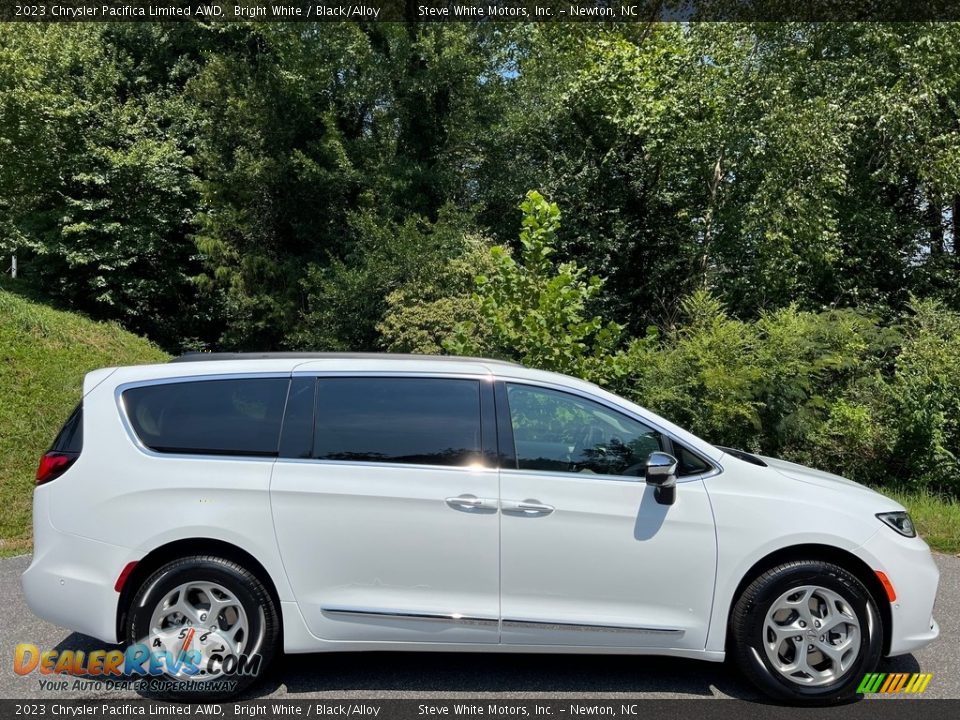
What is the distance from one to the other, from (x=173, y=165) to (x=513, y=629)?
1872cm

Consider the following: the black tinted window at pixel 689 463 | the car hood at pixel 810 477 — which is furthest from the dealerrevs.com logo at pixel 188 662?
the car hood at pixel 810 477

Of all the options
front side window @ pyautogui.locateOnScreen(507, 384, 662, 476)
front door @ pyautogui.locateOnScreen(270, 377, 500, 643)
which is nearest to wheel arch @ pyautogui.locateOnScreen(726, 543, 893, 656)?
front side window @ pyautogui.locateOnScreen(507, 384, 662, 476)

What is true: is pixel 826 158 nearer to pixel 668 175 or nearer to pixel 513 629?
pixel 668 175

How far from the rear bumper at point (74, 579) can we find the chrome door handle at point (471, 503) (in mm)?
1709

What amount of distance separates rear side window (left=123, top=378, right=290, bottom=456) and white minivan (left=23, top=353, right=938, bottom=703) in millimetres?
73

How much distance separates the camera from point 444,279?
15281mm

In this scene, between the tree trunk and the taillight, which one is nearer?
the taillight

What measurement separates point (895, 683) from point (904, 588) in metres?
0.60

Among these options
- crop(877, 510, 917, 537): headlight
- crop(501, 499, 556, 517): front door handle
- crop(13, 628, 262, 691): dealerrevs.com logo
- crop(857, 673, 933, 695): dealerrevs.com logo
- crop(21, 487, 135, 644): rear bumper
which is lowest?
crop(857, 673, 933, 695): dealerrevs.com logo

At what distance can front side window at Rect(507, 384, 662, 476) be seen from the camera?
4.38m

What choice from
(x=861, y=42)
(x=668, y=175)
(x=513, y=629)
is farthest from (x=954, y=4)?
Result: (x=513, y=629)

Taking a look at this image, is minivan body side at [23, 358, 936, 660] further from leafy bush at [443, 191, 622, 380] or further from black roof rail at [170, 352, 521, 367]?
leafy bush at [443, 191, 622, 380]

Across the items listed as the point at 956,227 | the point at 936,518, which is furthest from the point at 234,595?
the point at 956,227

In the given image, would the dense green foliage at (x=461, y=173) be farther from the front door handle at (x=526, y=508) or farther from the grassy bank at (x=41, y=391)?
the front door handle at (x=526, y=508)
